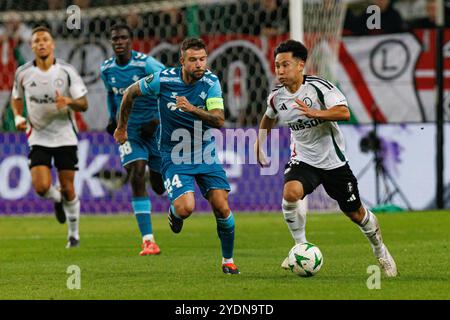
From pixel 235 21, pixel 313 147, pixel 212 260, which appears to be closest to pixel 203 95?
pixel 313 147

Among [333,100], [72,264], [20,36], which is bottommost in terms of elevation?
[72,264]

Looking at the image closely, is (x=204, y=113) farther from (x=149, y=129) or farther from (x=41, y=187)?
(x=41, y=187)

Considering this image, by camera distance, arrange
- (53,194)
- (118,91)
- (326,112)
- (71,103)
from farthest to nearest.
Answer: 1. (53,194)
2. (71,103)
3. (118,91)
4. (326,112)

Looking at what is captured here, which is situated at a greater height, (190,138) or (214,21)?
(214,21)

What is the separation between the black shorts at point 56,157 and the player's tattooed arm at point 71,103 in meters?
0.59

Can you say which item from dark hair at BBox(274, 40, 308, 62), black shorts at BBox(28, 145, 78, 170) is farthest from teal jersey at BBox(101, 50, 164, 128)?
dark hair at BBox(274, 40, 308, 62)

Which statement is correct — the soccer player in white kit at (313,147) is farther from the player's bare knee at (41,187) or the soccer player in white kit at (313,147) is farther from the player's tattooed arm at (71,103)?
the player's bare knee at (41,187)

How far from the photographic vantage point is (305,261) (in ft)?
29.5

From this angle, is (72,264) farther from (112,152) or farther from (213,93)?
(112,152)

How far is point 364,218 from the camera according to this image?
912cm

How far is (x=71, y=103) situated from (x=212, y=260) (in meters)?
2.86

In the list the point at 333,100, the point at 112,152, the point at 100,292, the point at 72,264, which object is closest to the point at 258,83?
the point at 112,152

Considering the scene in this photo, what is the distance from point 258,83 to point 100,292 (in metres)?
10.2

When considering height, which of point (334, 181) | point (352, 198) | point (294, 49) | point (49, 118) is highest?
point (294, 49)
